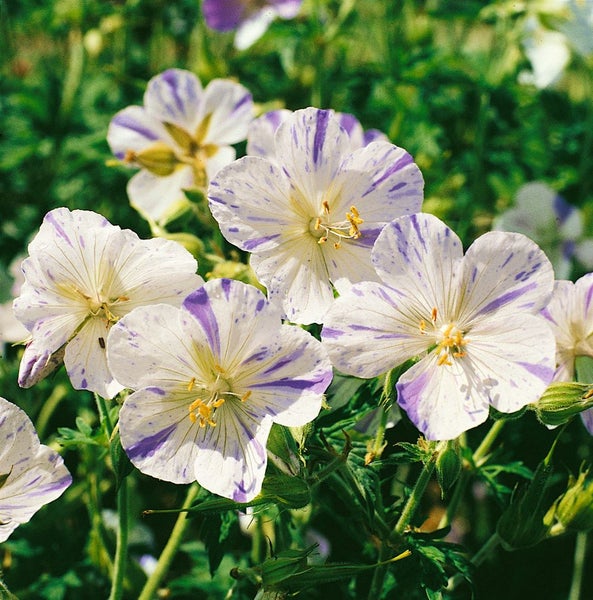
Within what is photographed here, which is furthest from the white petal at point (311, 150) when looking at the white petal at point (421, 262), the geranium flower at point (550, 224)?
the geranium flower at point (550, 224)

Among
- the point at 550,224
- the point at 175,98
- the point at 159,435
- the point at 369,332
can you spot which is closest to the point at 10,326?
the point at 175,98

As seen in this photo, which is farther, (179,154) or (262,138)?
(179,154)

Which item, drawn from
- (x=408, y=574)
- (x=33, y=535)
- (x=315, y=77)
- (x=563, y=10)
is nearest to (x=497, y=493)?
(x=408, y=574)

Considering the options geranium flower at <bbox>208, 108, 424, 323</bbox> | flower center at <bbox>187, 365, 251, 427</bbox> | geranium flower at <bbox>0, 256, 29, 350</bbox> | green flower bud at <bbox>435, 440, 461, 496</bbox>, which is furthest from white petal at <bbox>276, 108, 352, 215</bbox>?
geranium flower at <bbox>0, 256, 29, 350</bbox>

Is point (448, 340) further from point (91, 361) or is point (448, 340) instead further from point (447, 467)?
point (91, 361)

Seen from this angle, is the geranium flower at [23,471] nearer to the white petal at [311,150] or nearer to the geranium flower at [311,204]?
the geranium flower at [311,204]

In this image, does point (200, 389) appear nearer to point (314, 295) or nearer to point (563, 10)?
point (314, 295)
